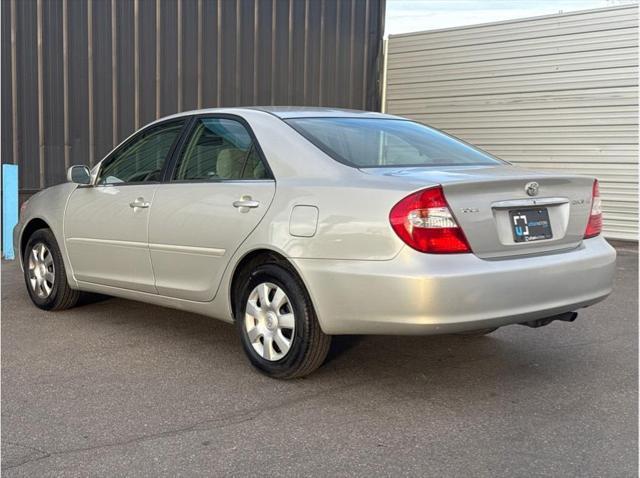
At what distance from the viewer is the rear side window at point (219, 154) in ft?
15.1

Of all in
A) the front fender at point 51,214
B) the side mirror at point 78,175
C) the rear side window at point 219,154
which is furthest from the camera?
the front fender at point 51,214

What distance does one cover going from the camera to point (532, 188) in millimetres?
3979

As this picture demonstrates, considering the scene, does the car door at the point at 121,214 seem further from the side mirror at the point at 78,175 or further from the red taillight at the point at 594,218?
the red taillight at the point at 594,218

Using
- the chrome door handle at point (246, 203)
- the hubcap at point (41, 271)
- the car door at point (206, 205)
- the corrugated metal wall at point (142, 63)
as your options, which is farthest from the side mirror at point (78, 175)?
the corrugated metal wall at point (142, 63)

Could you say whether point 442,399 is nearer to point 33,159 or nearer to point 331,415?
point 331,415

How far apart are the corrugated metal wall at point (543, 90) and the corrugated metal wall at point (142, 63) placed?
1.55 meters

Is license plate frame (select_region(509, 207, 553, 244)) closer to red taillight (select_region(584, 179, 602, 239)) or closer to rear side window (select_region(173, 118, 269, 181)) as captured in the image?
red taillight (select_region(584, 179, 602, 239))

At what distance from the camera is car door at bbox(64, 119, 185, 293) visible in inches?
205

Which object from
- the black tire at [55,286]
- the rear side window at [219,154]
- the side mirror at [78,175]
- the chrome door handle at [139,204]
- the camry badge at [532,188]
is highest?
the rear side window at [219,154]

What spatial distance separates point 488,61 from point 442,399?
10446mm

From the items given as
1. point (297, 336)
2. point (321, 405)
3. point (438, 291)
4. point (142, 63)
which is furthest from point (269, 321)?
point (142, 63)

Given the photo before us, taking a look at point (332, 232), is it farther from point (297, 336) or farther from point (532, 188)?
point (532, 188)

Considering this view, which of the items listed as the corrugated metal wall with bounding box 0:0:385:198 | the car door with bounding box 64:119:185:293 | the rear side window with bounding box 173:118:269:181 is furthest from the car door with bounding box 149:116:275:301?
the corrugated metal wall with bounding box 0:0:385:198

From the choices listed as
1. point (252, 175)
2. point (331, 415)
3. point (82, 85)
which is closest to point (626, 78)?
point (82, 85)
